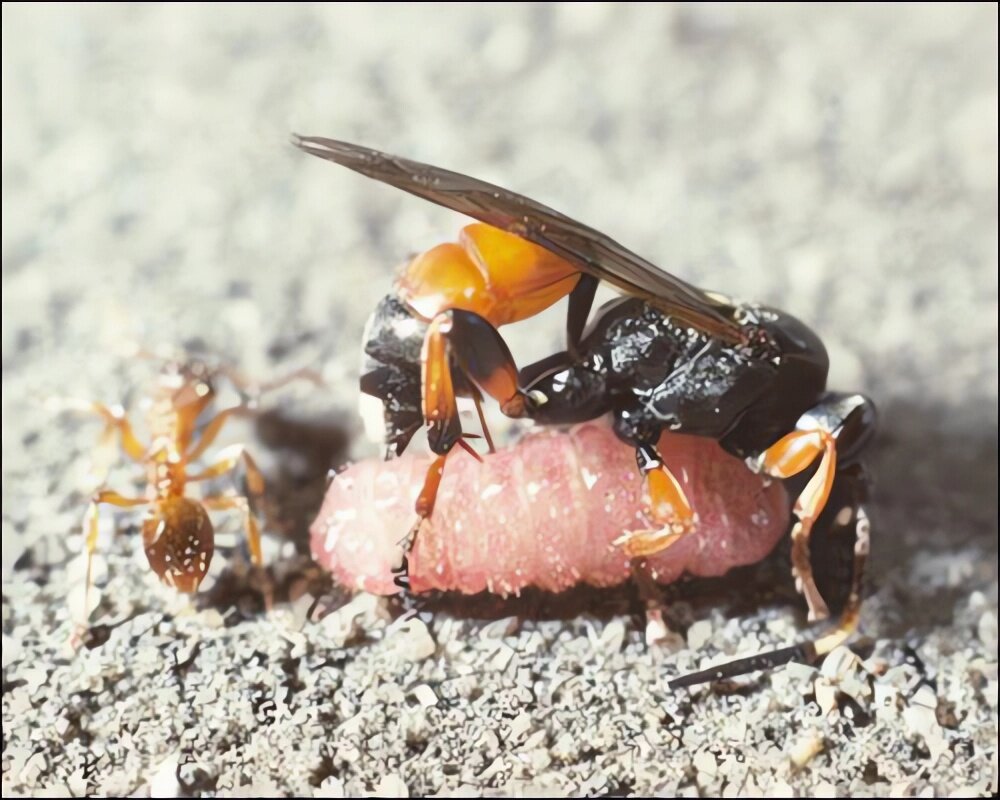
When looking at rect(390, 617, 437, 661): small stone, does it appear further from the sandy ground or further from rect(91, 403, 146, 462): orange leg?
rect(91, 403, 146, 462): orange leg

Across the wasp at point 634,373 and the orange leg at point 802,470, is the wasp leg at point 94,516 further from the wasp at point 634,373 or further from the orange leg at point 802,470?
the orange leg at point 802,470

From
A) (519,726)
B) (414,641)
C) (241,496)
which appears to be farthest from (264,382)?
(519,726)

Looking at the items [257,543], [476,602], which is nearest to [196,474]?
[257,543]

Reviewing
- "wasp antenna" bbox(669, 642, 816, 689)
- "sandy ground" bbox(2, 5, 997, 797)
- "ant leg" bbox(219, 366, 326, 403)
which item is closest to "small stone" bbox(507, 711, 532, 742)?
"sandy ground" bbox(2, 5, 997, 797)

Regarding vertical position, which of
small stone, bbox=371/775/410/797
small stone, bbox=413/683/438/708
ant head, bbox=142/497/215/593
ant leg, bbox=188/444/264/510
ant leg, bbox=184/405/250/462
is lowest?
small stone, bbox=371/775/410/797

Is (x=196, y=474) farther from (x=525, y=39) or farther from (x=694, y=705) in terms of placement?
(x=525, y=39)

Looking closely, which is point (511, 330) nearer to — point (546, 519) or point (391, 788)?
point (546, 519)
